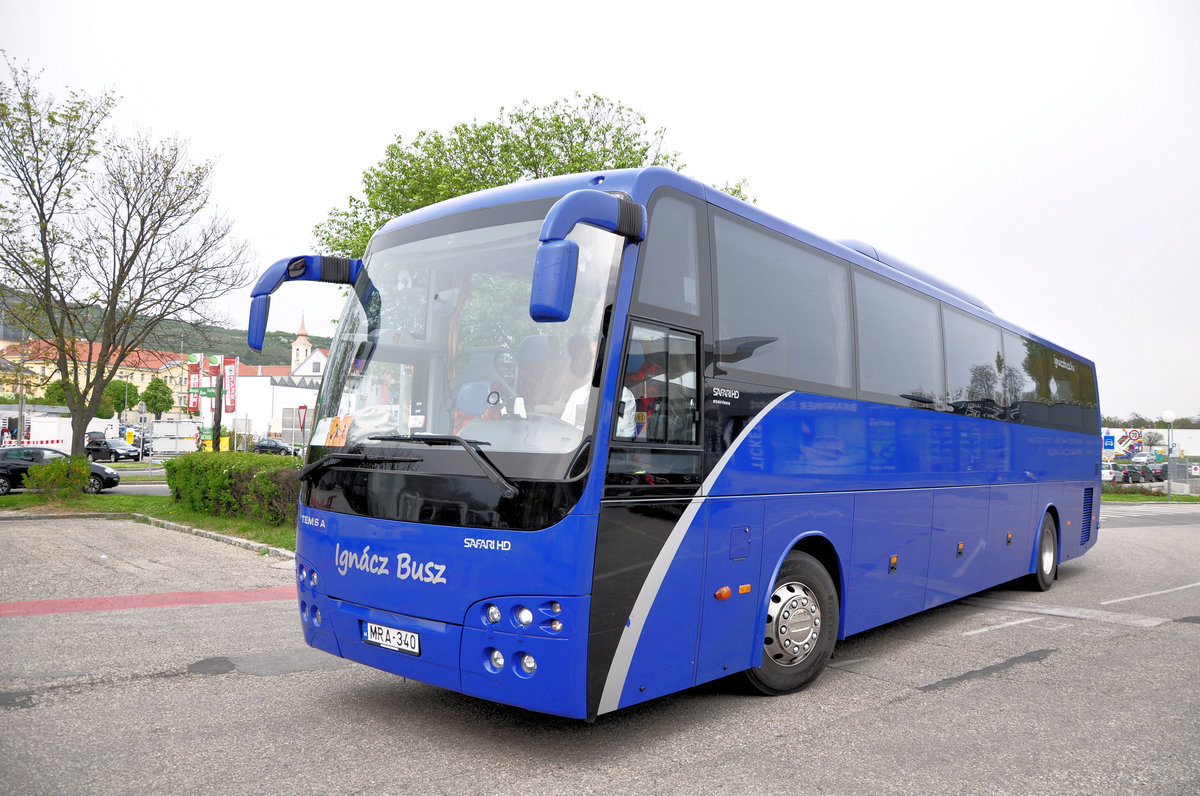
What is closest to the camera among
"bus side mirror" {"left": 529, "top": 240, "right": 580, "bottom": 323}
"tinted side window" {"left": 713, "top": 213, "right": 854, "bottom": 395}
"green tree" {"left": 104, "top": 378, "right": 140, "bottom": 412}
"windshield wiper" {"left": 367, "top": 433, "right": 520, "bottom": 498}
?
"bus side mirror" {"left": 529, "top": 240, "right": 580, "bottom": 323}

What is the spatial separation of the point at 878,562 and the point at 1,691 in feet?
20.2

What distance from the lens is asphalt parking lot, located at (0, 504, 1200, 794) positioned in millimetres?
4098

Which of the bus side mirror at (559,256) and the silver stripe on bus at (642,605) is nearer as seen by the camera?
the bus side mirror at (559,256)

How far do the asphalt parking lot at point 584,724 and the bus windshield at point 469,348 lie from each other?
1.61 metres

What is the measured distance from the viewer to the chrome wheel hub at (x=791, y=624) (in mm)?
5461

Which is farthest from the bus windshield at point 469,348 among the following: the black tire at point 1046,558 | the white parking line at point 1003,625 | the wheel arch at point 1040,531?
the black tire at point 1046,558

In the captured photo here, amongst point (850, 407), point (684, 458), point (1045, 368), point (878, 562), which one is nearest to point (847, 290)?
point (850, 407)

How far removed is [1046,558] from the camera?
10633mm

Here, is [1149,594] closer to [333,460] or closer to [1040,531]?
[1040,531]

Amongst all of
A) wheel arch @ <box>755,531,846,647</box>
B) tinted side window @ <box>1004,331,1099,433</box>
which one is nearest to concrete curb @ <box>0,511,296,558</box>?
wheel arch @ <box>755,531,846,647</box>

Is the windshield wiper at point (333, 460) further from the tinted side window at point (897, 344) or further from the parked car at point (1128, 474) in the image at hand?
the parked car at point (1128, 474)

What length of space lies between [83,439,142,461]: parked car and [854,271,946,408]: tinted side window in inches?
1892

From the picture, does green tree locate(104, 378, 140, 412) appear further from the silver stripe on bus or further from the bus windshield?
the silver stripe on bus

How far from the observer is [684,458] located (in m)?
4.68
